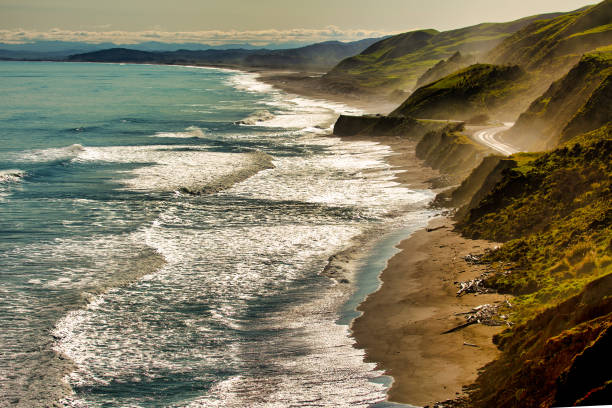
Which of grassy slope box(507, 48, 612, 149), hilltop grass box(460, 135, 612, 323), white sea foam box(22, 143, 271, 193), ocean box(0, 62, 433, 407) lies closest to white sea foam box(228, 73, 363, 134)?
white sea foam box(22, 143, 271, 193)

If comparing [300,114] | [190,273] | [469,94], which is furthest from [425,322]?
[300,114]

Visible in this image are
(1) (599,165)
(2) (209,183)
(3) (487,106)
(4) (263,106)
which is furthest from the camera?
(4) (263,106)

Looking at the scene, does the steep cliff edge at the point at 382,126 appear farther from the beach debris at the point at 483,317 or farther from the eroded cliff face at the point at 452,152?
the beach debris at the point at 483,317

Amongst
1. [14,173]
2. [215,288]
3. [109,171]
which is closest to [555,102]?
[215,288]

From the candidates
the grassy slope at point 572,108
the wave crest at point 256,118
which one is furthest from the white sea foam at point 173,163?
the wave crest at point 256,118

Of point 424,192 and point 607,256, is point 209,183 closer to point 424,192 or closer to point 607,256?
point 424,192

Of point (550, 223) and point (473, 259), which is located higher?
point (550, 223)

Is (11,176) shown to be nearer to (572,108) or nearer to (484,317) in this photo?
(484,317)
